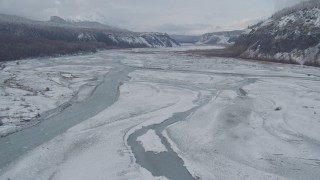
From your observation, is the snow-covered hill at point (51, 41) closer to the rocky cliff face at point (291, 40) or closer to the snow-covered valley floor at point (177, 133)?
the rocky cliff face at point (291, 40)

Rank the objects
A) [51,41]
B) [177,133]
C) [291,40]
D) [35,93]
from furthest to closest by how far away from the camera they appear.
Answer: [51,41] → [291,40] → [35,93] → [177,133]

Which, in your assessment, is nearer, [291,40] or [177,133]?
[177,133]

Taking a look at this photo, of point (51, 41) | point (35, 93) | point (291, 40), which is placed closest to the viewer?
point (35, 93)

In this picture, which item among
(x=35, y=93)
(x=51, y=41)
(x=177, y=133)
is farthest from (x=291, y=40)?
(x=51, y=41)

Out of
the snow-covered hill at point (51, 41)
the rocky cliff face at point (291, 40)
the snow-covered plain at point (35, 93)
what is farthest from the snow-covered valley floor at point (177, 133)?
the snow-covered hill at point (51, 41)

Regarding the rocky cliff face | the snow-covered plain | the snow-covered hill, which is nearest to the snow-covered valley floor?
the snow-covered plain

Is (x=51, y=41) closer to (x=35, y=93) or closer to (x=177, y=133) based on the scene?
(x=35, y=93)
